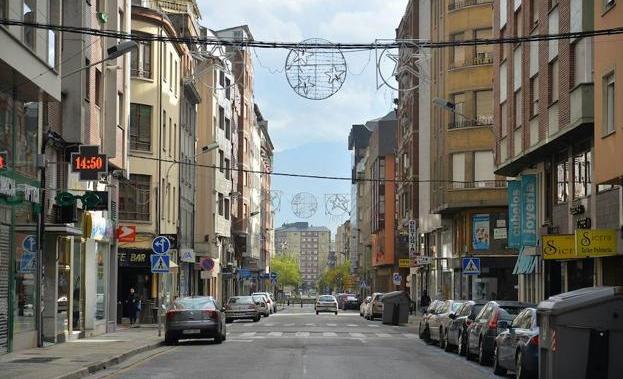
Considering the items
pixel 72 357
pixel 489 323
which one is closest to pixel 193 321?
pixel 72 357

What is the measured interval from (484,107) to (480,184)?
410 cm

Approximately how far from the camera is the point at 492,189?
5300 centimetres

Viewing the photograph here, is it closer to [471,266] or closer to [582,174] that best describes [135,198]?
[471,266]

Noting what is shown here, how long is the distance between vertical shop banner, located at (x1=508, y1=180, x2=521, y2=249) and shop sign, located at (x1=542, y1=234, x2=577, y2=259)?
9.18 metres

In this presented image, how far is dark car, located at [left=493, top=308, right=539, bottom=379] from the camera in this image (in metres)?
17.5

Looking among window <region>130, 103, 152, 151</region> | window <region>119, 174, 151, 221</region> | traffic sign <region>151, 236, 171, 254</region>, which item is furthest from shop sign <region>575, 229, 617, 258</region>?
window <region>130, 103, 152, 151</region>

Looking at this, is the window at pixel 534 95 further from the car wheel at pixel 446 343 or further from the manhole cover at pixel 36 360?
the manhole cover at pixel 36 360

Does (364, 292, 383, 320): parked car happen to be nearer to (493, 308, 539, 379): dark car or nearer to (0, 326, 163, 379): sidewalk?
(0, 326, 163, 379): sidewalk

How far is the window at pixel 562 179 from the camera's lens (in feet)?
112

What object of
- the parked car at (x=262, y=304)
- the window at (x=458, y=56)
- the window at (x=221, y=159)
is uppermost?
the window at (x=458, y=56)

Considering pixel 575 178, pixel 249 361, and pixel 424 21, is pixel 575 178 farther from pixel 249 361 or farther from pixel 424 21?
pixel 424 21

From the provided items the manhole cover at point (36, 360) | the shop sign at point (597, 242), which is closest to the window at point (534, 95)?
the shop sign at point (597, 242)

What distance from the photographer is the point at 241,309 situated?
180 ft

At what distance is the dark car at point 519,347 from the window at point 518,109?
60.2 feet
